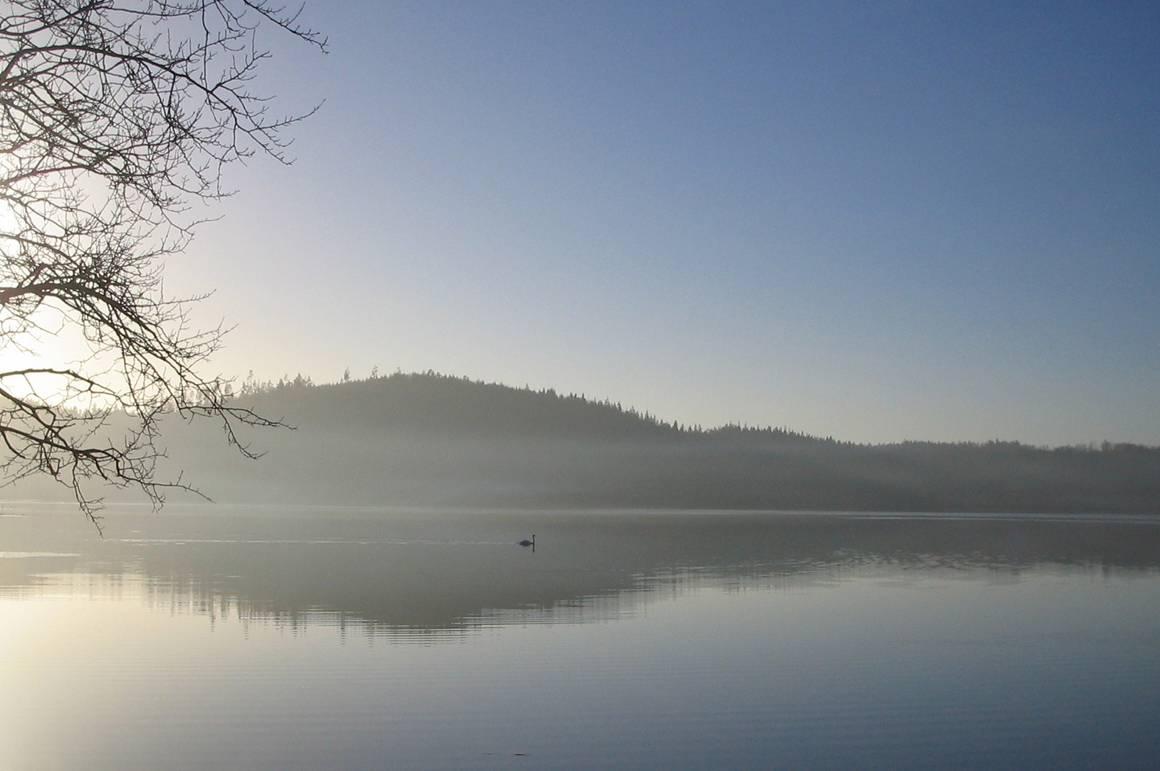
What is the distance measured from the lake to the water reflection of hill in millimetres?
309

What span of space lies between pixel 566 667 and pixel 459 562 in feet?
91.6

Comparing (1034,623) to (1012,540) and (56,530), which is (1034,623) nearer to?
(1012,540)

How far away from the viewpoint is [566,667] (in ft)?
63.3

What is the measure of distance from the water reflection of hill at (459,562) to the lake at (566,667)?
1.01ft

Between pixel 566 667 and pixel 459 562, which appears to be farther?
pixel 459 562

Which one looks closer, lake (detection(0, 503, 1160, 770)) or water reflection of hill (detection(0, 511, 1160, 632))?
lake (detection(0, 503, 1160, 770))

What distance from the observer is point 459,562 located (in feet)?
153

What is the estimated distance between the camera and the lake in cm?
1348

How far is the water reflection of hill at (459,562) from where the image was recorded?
95.9 feet

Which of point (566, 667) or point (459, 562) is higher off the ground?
point (566, 667)

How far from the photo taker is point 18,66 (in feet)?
23.9

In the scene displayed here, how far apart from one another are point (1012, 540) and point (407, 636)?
6159cm

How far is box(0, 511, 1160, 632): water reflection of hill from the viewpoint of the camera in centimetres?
2922

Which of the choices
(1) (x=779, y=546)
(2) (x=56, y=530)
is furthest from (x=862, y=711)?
(2) (x=56, y=530)
